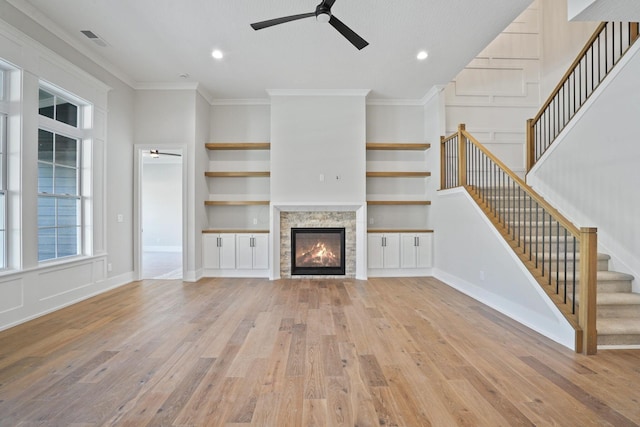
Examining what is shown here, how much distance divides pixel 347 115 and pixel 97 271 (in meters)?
4.64

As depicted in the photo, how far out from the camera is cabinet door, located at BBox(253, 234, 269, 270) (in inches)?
221

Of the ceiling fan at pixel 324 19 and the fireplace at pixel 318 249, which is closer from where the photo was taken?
the ceiling fan at pixel 324 19

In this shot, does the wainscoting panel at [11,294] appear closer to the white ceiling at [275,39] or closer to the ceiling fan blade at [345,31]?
the white ceiling at [275,39]

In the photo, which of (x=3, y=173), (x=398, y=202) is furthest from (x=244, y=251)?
(x=3, y=173)

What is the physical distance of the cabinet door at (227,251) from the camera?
18.4 feet

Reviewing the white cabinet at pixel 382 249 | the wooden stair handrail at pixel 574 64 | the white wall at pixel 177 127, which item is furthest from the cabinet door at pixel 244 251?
the wooden stair handrail at pixel 574 64

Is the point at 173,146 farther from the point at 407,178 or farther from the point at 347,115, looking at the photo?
the point at 407,178

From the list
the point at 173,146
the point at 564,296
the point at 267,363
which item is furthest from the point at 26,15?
the point at 564,296

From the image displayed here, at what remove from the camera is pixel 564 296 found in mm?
2840

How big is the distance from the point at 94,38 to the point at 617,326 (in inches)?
253

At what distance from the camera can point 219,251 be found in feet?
18.4

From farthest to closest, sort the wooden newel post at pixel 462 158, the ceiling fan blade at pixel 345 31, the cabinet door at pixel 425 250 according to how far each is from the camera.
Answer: the cabinet door at pixel 425 250, the wooden newel post at pixel 462 158, the ceiling fan blade at pixel 345 31

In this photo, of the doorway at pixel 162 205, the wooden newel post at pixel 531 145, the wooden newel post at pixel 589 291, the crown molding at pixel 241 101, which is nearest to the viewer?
the wooden newel post at pixel 589 291

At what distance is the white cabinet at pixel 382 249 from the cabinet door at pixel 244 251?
215 centimetres
